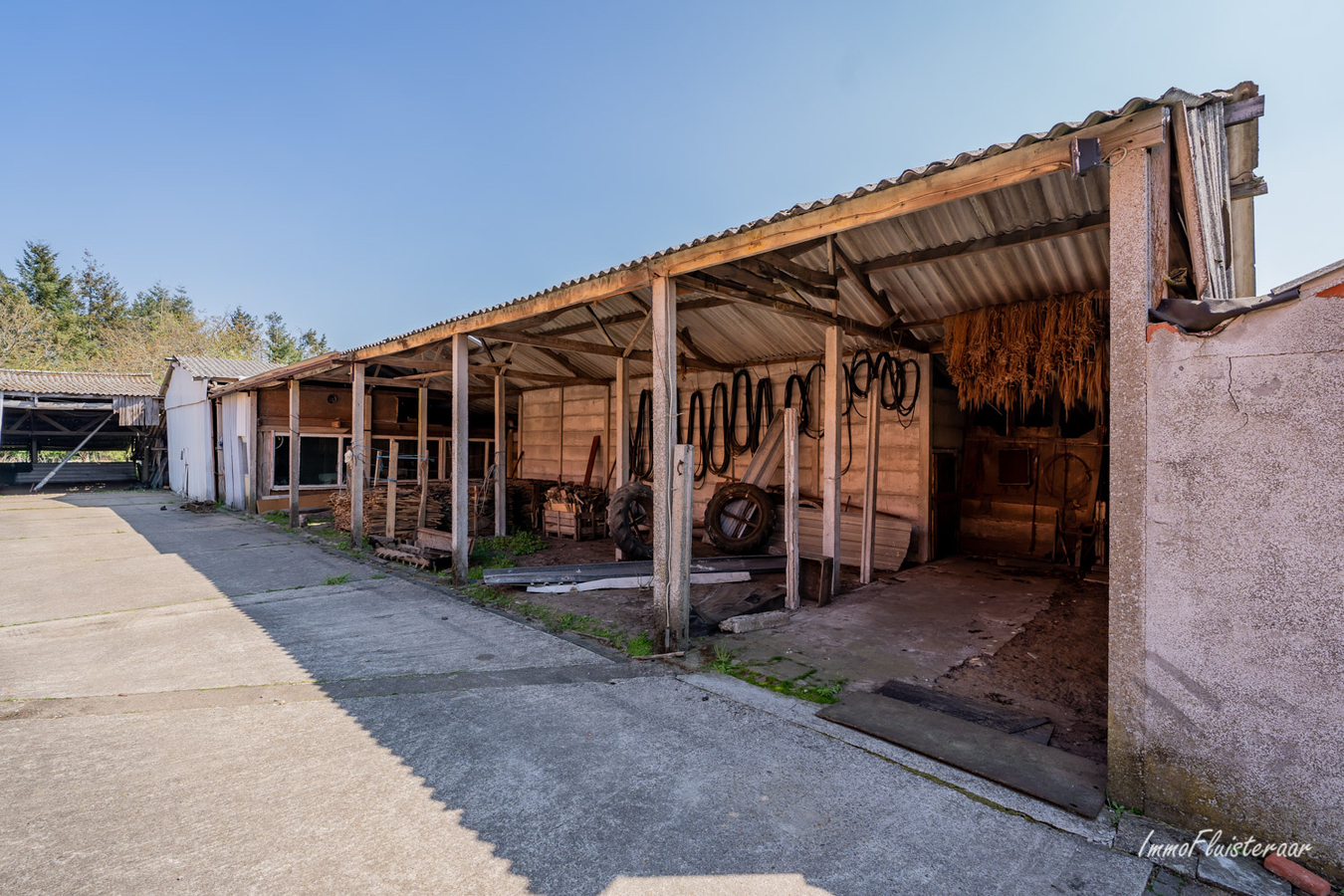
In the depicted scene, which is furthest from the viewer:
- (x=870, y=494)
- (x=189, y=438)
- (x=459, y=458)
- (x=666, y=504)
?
(x=189, y=438)

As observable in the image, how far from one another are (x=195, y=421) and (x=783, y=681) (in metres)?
20.2

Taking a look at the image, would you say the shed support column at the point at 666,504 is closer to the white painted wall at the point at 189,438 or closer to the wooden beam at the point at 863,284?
the wooden beam at the point at 863,284

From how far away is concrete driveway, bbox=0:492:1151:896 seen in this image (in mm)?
2320

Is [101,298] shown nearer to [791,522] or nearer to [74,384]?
[74,384]

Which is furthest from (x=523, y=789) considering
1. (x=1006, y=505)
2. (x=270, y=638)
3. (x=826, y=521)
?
(x=1006, y=505)

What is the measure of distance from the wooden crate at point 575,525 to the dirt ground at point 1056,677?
672cm

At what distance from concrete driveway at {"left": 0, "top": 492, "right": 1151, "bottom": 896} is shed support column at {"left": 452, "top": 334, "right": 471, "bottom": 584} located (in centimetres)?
211

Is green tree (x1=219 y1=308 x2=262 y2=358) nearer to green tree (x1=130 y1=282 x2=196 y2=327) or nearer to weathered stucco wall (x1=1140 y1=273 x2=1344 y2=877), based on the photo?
green tree (x1=130 y1=282 x2=196 y2=327)

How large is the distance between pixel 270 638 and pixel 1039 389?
7.38 m

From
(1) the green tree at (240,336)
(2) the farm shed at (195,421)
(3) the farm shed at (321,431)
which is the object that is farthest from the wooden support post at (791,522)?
(1) the green tree at (240,336)

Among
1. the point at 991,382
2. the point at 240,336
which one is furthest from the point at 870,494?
the point at 240,336

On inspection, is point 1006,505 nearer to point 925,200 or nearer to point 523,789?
point 925,200

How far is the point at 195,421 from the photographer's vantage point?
18.0 m

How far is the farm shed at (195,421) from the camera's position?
659 inches
